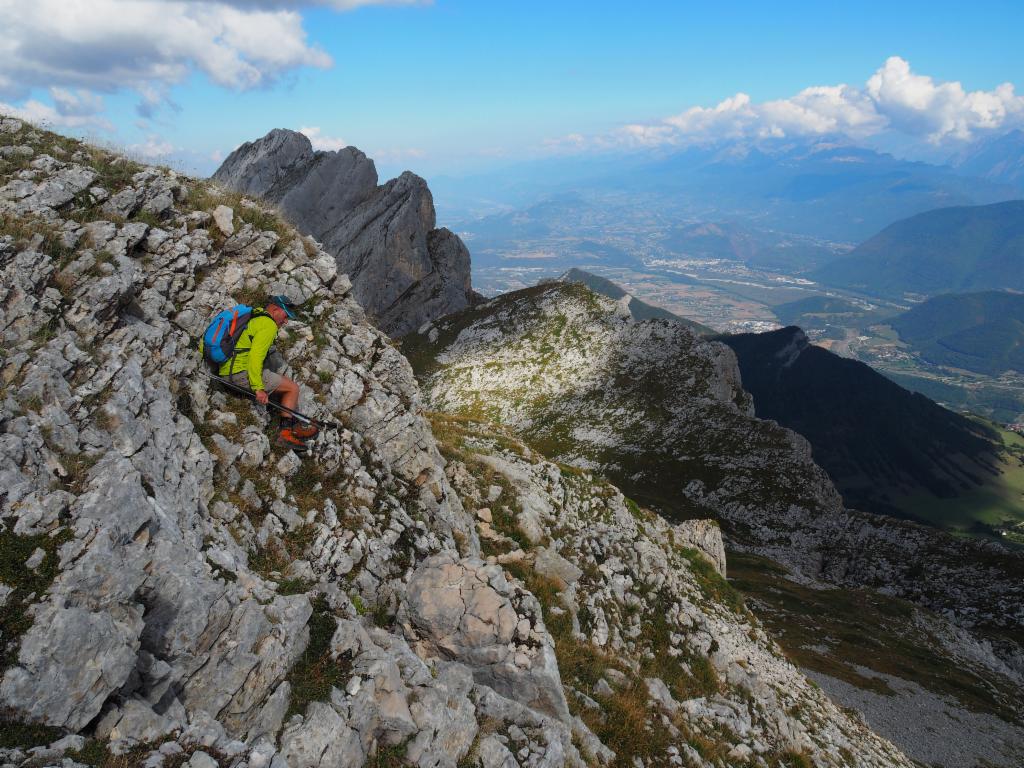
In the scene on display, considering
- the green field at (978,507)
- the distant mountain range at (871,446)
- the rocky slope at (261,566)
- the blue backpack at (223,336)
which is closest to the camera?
the rocky slope at (261,566)

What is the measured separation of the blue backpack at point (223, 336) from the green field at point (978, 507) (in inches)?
7908

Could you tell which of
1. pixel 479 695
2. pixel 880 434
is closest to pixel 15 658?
pixel 479 695

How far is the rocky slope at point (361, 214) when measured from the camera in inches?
3593

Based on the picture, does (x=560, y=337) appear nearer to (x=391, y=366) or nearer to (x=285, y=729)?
(x=391, y=366)

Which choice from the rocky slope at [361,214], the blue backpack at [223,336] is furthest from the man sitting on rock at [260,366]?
the rocky slope at [361,214]

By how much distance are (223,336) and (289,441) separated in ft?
9.55

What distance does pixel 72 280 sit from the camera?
10492mm

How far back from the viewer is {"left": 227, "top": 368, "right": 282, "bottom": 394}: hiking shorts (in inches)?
490

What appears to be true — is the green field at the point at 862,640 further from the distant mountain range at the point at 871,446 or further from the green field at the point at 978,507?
the green field at the point at 978,507

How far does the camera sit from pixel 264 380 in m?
13.2

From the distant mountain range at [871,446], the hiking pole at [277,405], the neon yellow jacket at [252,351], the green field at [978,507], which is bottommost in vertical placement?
the green field at [978,507]

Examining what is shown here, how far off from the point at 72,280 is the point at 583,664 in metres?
14.8

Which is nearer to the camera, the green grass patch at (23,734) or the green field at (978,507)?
the green grass patch at (23,734)

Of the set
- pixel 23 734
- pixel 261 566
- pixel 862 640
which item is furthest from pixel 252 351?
pixel 862 640
